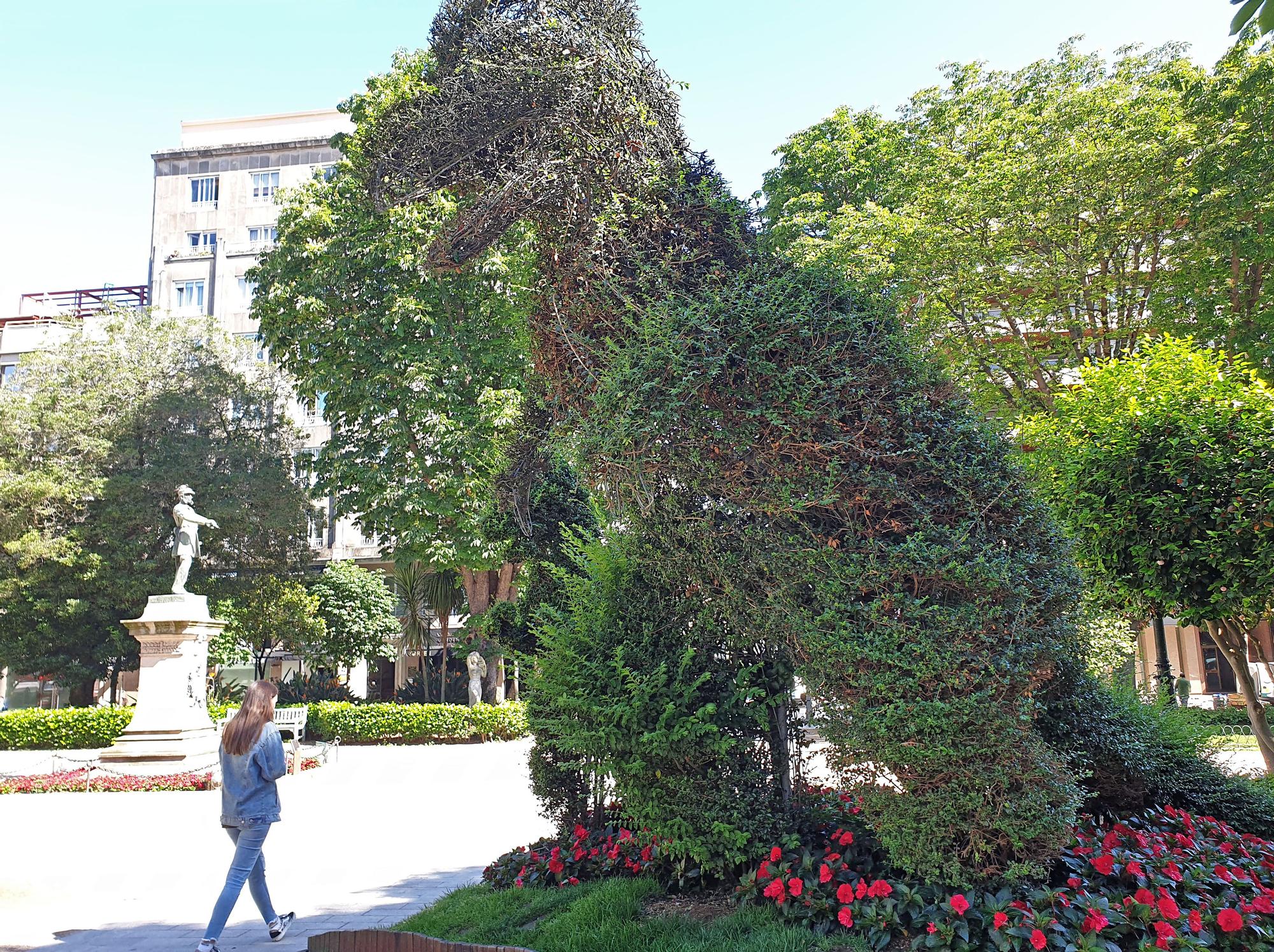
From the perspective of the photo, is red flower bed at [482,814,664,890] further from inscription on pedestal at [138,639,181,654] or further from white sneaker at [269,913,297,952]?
inscription on pedestal at [138,639,181,654]

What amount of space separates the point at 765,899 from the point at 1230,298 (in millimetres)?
16576

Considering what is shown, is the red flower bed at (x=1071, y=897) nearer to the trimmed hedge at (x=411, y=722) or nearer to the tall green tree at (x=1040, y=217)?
the tall green tree at (x=1040, y=217)

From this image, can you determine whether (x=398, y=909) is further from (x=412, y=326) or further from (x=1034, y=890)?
(x=412, y=326)

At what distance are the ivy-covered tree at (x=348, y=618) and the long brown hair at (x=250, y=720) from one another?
73.5ft

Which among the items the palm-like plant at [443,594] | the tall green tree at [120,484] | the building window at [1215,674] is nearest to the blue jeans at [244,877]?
the tall green tree at [120,484]

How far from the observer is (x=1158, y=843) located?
4.90 metres

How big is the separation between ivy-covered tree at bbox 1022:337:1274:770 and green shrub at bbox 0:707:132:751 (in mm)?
19216

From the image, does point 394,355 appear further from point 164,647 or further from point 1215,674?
point 1215,674

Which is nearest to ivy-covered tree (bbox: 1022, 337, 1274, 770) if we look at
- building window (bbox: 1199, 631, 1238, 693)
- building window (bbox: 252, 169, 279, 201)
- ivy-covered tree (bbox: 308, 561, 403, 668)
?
ivy-covered tree (bbox: 308, 561, 403, 668)

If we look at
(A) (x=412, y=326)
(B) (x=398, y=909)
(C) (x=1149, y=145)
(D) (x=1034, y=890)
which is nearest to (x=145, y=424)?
(A) (x=412, y=326)

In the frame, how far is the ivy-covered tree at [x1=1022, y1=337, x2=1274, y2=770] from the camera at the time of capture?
728 cm

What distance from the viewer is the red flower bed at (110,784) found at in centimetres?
1474

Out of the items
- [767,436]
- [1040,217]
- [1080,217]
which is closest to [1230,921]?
[767,436]

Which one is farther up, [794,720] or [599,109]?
[599,109]
